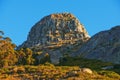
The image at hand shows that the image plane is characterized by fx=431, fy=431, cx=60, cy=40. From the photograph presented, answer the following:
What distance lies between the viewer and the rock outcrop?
119 meters

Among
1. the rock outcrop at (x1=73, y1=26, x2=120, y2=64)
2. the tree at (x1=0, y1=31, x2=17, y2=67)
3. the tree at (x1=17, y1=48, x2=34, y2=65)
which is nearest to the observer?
the tree at (x1=0, y1=31, x2=17, y2=67)

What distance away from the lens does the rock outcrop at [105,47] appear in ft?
391

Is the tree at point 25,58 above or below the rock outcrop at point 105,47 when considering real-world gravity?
below

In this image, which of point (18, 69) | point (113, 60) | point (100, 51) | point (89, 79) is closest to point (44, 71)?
point (18, 69)

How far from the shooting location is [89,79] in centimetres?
5994

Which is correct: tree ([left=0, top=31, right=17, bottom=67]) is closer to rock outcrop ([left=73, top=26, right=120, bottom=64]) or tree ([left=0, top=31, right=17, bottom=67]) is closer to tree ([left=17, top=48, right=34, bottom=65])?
tree ([left=17, top=48, right=34, bottom=65])

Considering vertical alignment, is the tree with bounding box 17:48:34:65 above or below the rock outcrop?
below

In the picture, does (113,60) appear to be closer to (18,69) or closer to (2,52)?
(2,52)

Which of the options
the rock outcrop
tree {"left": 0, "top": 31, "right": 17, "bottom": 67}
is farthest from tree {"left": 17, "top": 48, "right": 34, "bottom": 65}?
the rock outcrop

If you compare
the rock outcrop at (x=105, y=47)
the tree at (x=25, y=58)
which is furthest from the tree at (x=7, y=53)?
the rock outcrop at (x=105, y=47)

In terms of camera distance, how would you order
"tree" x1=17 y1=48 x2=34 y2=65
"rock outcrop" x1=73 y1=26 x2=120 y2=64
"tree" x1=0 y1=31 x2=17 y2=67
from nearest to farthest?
"tree" x1=0 y1=31 x2=17 y2=67 → "tree" x1=17 y1=48 x2=34 y2=65 → "rock outcrop" x1=73 y1=26 x2=120 y2=64

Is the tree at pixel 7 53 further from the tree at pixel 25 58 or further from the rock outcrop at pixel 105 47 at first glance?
the rock outcrop at pixel 105 47

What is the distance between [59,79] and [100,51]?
228 ft

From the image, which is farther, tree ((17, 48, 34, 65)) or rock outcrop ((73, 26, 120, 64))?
rock outcrop ((73, 26, 120, 64))
